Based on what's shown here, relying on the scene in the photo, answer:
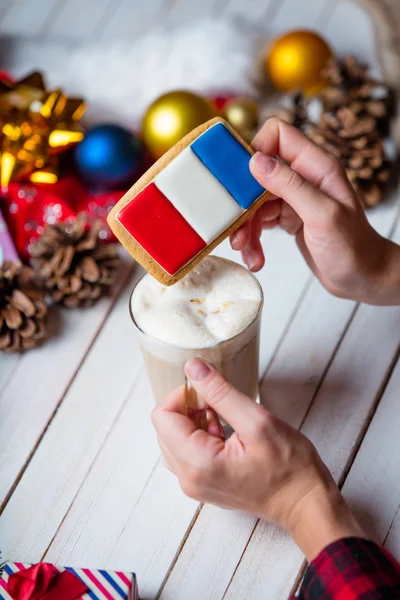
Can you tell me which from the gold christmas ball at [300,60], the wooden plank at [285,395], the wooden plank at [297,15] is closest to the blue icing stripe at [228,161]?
the wooden plank at [285,395]

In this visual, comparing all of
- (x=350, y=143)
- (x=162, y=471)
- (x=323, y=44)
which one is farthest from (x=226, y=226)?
(x=323, y=44)

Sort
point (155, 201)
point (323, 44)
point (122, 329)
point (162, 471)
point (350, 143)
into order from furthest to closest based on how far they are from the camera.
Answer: point (323, 44) < point (350, 143) < point (122, 329) < point (162, 471) < point (155, 201)

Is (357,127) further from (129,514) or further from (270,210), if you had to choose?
(129,514)

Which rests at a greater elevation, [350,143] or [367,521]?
[350,143]

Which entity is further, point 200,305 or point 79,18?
point 79,18

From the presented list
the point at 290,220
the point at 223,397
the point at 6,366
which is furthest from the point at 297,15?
the point at 223,397

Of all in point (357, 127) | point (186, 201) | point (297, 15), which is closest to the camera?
point (186, 201)

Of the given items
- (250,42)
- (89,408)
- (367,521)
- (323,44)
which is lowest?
(89,408)

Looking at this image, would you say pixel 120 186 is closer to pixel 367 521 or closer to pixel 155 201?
pixel 155 201
